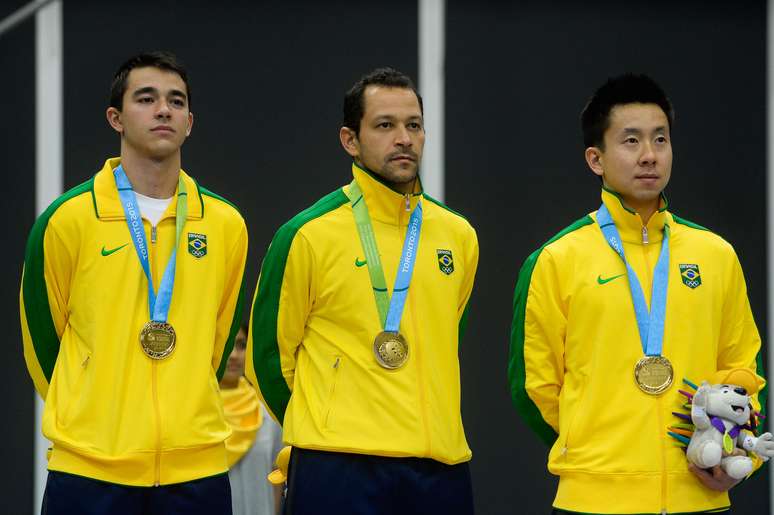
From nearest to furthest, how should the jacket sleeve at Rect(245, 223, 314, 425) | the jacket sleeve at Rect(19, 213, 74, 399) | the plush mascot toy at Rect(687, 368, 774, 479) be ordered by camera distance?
the plush mascot toy at Rect(687, 368, 774, 479) → the jacket sleeve at Rect(19, 213, 74, 399) → the jacket sleeve at Rect(245, 223, 314, 425)

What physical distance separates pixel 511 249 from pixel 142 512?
165 inches

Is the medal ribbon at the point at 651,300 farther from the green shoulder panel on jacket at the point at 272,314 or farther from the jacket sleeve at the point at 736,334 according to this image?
the green shoulder panel on jacket at the point at 272,314

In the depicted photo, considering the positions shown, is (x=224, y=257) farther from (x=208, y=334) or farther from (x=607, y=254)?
(x=607, y=254)

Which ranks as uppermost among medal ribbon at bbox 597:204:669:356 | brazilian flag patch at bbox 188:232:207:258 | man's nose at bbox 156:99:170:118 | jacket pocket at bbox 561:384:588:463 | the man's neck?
man's nose at bbox 156:99:170:118

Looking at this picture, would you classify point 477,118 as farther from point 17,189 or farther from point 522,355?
point 522,355

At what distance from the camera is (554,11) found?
26.0 ft

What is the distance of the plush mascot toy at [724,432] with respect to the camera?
4004mm

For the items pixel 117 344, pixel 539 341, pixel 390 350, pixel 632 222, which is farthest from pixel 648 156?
pixel 117 344

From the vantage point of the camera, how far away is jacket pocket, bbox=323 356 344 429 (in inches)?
164

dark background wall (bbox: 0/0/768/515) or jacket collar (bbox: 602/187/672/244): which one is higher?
dark background wall (bbox: 0/0/768/515)

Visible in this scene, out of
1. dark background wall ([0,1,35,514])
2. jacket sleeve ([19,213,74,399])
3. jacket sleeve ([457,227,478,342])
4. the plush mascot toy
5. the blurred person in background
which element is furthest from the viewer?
dark background wall ([0,1,35,514])

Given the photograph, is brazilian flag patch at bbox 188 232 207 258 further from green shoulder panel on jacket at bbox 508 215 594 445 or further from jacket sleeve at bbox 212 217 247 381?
green shoulder panel on jacket at bbox 508 215 594 445

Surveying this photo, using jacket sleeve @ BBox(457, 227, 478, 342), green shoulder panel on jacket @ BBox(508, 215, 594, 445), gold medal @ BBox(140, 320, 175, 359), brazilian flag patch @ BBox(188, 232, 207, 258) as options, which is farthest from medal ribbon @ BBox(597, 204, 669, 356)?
gold medal @ BBox(140, 320, 175, 359)

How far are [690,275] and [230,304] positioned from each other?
159 centimetres
